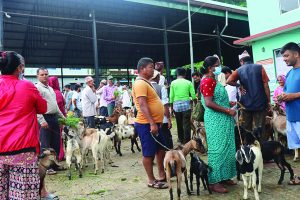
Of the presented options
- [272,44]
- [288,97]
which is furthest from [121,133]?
[272,44]

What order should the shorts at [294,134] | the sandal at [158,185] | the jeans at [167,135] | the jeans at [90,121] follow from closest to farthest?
1. the shorts at [294,134]
2. the sandal at [158,185]
3. the jeans at [167,135]
4. the jeans at [90,121]

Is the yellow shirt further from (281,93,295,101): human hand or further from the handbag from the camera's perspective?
the handbag

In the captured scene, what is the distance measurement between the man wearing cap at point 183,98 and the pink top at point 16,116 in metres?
5.24

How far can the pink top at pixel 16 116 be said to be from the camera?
3.26 metres

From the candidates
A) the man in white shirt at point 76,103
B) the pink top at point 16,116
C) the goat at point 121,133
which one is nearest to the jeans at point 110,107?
the man in white shirt at point 76,103

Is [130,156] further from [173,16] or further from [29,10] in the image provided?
[173,16]

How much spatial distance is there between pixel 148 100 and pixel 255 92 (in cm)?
213

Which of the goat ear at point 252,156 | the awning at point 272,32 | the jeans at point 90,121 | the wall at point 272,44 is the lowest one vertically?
the goat ear at point 252,156

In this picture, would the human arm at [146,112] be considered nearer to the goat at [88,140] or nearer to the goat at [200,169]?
the goat at [200,169]

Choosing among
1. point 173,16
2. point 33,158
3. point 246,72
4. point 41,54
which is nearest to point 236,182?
point 246,72

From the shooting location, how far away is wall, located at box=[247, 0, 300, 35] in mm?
13781

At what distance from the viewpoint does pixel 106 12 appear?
19234mm

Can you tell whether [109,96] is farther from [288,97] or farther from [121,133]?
[288,97]

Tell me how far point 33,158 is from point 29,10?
16.2m
